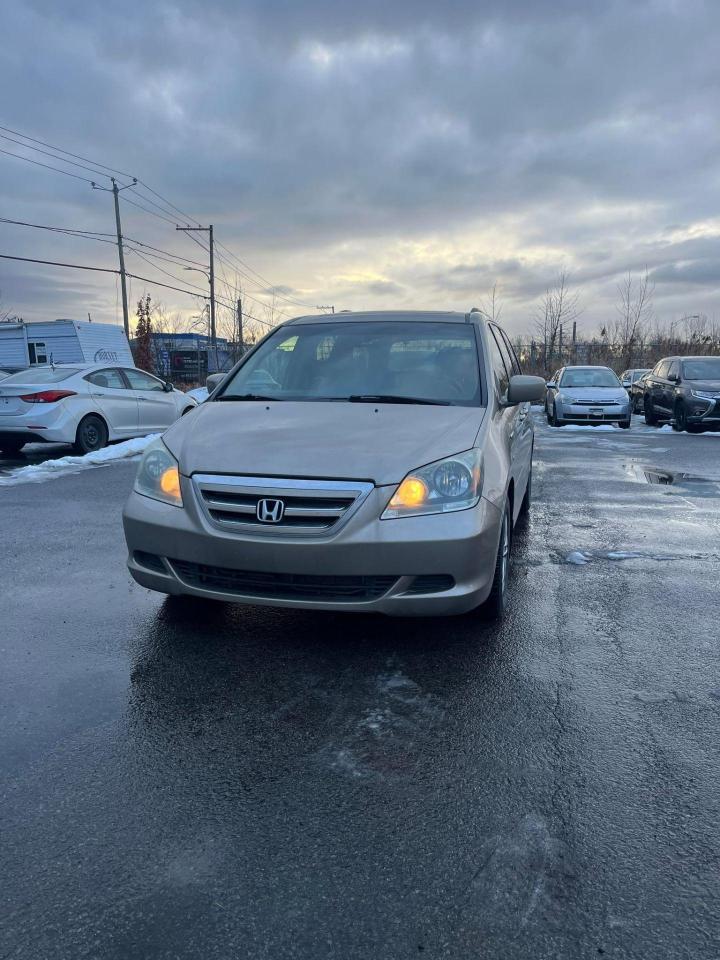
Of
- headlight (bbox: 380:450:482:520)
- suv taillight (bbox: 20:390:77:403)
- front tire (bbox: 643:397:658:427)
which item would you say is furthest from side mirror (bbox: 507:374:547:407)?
front tire (bbox: 643:397:658:427)

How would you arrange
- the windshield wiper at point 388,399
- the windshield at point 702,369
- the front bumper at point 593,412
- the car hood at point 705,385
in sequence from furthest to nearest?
the front bumper at point 593,412 → the windshield at point 702,369 → the car hood at point 705,385 → the windshield wiper at point 388,399

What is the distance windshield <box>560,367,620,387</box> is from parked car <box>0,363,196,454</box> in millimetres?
10336

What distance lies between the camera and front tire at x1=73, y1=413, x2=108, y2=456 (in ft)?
37.1

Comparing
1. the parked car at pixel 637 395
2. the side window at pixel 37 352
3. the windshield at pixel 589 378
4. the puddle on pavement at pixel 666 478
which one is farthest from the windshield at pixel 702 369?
the side window at pixel 37 352

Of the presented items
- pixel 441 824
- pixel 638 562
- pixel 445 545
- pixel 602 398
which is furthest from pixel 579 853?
pixel 602 398

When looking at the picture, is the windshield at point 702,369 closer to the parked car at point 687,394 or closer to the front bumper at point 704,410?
the parked car at point 687,394

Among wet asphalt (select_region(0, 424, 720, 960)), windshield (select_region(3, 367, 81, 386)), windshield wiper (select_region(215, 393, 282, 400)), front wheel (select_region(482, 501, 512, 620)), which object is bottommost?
wet asphalt (select_region(0, 424, 720, 960))

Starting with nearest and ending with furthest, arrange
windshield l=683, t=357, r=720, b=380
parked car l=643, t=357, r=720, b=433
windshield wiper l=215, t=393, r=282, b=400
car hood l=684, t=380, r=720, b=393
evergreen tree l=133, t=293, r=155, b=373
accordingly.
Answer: windshield wiper l=215, t=393, r=282, b=400, parked car l=643, t=357, r=720, b=433, car hood l=684, t=380, r=720, b=393, windshield l=683, t=357, r=720, b=380, evergreen tree l=133, t=293, r=155, b=373

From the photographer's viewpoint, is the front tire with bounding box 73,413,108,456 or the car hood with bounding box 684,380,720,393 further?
the car hood with bounding box 684,380,720,393

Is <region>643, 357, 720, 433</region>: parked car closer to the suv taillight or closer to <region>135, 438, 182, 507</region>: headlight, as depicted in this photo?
the suv taillight

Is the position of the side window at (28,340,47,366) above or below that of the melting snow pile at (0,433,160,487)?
above

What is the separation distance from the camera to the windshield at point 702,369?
1628cm

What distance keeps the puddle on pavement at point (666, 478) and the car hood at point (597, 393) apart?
7023 millimetres

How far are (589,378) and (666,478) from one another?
31.2 feet
